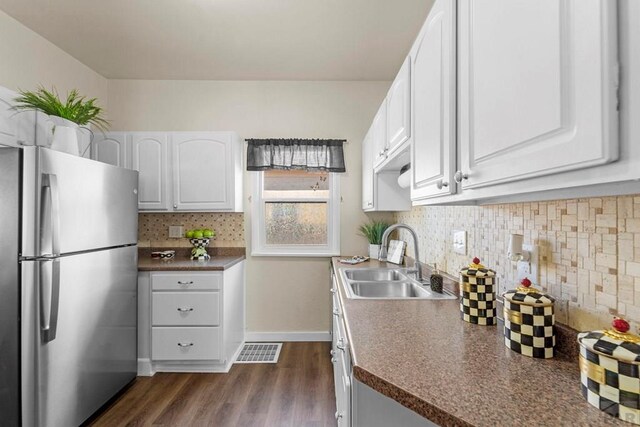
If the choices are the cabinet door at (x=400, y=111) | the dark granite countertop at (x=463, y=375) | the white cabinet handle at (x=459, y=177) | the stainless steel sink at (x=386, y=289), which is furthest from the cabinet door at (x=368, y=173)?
the white cabinet handle at (x=459, y=177)

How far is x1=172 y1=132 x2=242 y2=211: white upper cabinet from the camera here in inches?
121

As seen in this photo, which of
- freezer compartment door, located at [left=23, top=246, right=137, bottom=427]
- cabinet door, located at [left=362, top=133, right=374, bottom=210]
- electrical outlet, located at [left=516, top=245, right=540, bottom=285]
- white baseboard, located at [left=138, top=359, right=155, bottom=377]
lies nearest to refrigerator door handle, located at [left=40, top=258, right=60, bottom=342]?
freezer compartment door, located at [left=23, top=246, right=137, bottom=427]

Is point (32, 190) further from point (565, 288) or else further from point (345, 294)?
point (565, 288)

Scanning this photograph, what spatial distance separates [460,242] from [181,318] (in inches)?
86.8

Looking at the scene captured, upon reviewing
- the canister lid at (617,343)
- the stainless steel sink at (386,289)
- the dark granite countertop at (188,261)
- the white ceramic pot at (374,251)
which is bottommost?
the stainless steel sink at (386,289)

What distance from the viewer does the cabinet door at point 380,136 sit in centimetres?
213

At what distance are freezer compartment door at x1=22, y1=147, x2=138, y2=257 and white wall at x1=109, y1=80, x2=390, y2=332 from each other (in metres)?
1.14

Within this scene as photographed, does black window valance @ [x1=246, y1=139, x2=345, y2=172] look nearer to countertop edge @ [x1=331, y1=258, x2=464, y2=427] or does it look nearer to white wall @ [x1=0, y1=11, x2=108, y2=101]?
white wall @ [x1=0, y1=11, x2=108, y2=101]

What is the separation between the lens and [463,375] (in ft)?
2.75

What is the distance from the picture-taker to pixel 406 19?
2385mm

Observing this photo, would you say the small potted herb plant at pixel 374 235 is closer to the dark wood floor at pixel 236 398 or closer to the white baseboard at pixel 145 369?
the dark wood floor at pixel 236 398

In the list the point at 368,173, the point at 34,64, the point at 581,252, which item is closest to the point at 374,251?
the point at 368,173

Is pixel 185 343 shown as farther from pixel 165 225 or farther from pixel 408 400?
pixel 408 400

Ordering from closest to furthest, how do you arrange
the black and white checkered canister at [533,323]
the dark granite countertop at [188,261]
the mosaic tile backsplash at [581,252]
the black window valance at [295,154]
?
the mosaic tile backsplash at [581,252] < the black and white checkered canister at [533,323] < the dark granite countertop at [188,261] < the black window valance at [295,154]
